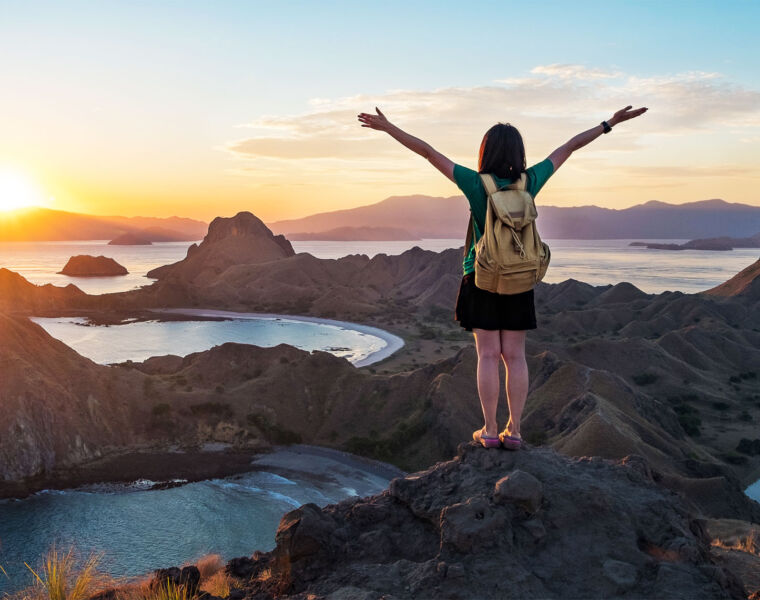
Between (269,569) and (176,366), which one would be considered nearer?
(269,569)

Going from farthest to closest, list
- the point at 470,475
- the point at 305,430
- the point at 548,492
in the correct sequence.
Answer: the point at 305,430, the point at 470,475, the point at 548,492

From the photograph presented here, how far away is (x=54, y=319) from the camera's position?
10644 cm

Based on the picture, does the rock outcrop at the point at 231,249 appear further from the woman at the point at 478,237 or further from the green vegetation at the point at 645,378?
the woman at the point at 478,237

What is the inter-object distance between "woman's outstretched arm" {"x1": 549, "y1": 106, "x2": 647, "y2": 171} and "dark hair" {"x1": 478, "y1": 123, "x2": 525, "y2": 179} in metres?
0.51

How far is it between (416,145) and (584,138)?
5.80 feet

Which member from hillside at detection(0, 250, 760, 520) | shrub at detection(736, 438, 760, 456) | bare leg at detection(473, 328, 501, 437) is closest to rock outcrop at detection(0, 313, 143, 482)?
hillside at detection(0, 250, 760, 520)

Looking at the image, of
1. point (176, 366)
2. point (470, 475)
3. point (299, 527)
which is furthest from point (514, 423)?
point (176, 366)

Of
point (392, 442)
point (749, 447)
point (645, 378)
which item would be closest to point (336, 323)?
point (645, 378)

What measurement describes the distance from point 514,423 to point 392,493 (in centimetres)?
162

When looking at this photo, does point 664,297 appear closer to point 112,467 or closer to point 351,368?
point 351,368

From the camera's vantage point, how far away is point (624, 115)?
6.18 metres

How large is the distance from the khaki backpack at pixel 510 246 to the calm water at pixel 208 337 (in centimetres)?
6166

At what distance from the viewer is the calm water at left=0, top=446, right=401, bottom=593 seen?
1000 inches

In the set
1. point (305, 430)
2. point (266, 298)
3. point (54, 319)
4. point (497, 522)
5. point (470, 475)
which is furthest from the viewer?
point (266, 298)
